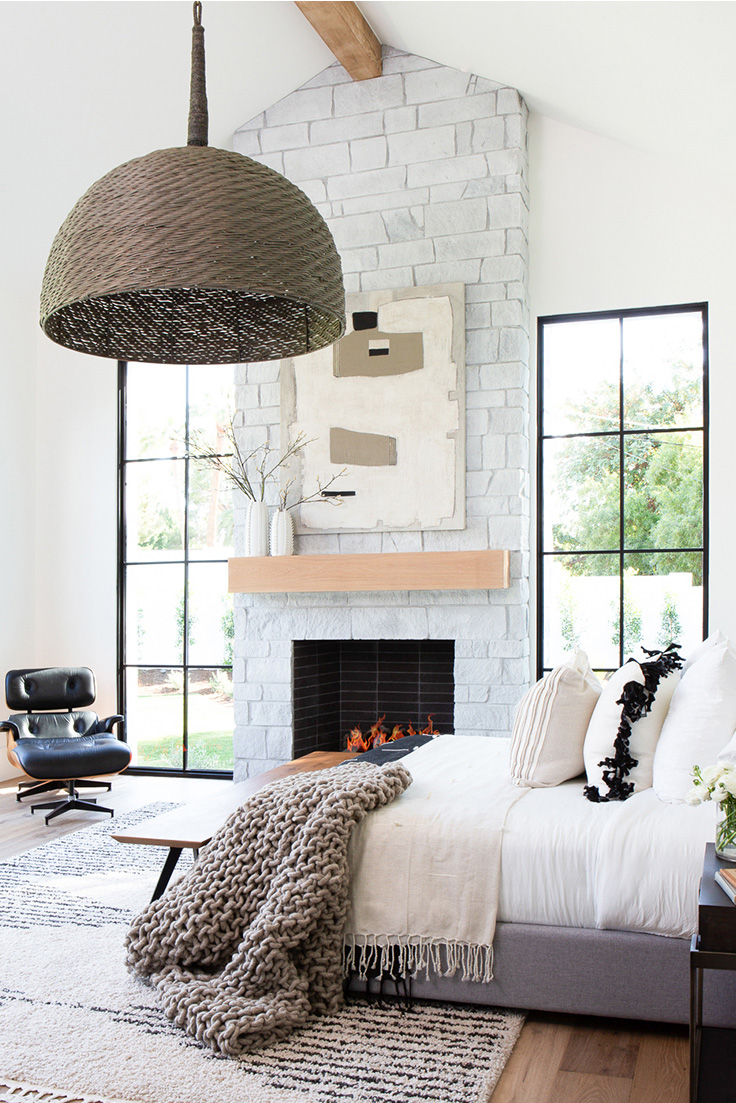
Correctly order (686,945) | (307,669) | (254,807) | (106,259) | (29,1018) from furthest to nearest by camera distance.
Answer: (307,669) → (254,807) → (29,1018) → (686,945) → (106,259)

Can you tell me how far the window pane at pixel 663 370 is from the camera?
510 cm

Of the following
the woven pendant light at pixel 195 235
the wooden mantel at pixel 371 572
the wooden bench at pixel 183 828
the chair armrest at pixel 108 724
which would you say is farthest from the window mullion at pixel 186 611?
the woven pendant light at pixel 195 235

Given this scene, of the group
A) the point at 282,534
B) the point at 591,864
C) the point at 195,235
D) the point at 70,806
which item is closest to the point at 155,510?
the point at 282,534

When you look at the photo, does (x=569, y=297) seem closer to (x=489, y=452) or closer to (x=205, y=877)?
(x=489, y=452)

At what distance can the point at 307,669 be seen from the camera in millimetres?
5605

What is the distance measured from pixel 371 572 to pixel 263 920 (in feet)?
9.00

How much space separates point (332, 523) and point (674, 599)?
6.07 ft

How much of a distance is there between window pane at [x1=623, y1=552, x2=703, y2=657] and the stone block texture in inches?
Result: 22.0

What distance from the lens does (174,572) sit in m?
6.40

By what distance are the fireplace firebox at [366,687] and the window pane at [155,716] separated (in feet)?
3.62

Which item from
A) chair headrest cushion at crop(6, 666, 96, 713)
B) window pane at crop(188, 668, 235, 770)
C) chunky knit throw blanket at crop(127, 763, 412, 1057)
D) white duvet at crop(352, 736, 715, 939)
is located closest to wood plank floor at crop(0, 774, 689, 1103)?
white duvet at crop(352, 736, 715, 939)

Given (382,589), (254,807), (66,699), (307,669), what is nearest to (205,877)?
(254,807)

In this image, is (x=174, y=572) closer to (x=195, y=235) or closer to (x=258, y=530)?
(x=258, y=530)

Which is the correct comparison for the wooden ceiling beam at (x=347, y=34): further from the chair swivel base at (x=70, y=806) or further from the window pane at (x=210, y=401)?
the chair swivel base at (x=70, y=806)
